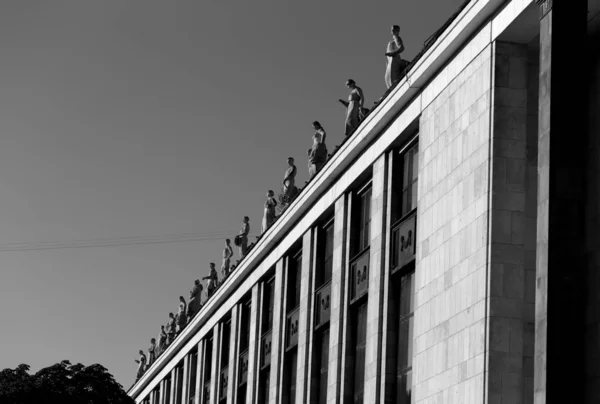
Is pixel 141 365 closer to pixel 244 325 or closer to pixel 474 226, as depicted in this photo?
pixel 244 325

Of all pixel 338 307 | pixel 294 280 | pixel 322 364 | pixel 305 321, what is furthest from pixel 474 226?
pixel 294 280

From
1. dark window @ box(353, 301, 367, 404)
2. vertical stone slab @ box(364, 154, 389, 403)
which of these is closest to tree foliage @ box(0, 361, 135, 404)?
dark window @ box(353, 301, 367, 404)

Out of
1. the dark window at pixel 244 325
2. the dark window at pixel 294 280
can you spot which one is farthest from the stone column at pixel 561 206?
the dark window at pixel 244 325

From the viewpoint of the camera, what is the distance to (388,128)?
36125 mm

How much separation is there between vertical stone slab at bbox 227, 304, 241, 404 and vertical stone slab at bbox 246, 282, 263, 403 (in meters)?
2.55

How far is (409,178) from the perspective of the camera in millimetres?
34531

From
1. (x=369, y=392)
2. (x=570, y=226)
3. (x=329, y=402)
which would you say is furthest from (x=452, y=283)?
(x=329, y=402)

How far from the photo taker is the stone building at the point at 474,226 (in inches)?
988

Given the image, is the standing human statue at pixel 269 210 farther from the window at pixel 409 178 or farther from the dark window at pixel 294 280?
the window at pixel 409 178

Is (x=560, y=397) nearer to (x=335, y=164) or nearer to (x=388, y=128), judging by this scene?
(x=388, y=128)

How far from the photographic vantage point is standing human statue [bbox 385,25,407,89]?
3625 cm

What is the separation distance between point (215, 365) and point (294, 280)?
13008mm

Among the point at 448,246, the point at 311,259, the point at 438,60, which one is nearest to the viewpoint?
the point at 448,246

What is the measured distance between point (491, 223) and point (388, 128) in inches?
362
